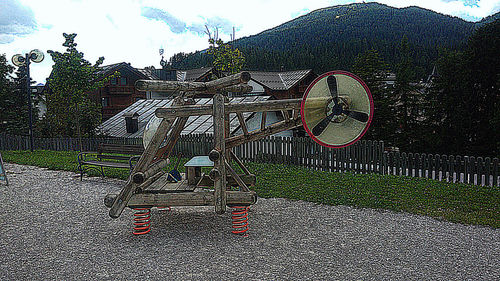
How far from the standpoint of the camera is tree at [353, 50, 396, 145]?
27.8 metres

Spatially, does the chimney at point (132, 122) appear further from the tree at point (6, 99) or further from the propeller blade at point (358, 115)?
the propeller blade at point (358, 115)

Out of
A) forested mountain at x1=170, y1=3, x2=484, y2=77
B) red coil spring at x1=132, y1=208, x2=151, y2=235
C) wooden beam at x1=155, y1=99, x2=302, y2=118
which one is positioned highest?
forested mountain at x1=170, y1=3, x2=484, y2=77

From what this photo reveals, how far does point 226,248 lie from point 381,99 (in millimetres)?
25752

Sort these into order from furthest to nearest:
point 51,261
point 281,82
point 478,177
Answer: point 281,82 < point 478,177 < point 51,261

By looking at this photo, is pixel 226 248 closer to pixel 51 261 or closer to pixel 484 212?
pixel 51 261

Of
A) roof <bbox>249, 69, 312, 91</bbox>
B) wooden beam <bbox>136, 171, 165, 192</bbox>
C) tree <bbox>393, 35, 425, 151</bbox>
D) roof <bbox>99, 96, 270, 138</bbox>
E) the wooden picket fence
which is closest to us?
wooden beam <bbox>136, 171, 165, 192</bbox>

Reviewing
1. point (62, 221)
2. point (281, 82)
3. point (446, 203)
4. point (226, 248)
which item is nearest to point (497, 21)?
point (446, 203)

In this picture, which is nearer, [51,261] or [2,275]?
[2,275]

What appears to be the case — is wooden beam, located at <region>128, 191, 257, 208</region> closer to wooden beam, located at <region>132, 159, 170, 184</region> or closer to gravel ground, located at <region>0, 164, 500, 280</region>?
wooden beam, located at <region>132, 159, 170, 184</region>

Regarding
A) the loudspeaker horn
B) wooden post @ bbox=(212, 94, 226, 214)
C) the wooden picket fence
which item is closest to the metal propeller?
wooden post @ bbox=(212, 94, 226, 214)

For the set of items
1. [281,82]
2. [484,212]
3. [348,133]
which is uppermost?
[281,82]

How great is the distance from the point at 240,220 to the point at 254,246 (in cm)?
70

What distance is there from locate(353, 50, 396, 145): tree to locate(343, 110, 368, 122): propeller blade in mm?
22950

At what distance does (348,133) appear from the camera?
5828mm
